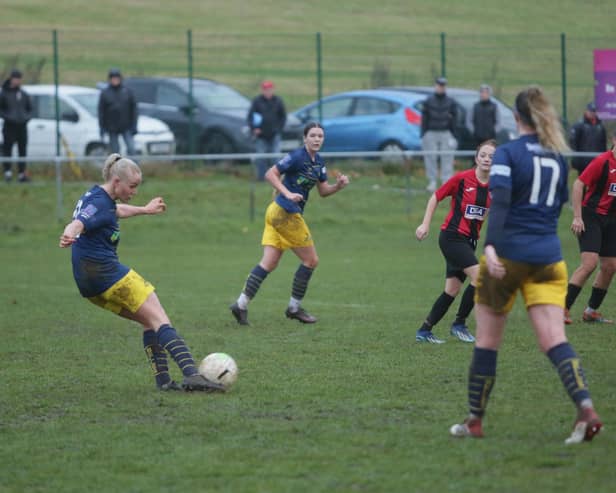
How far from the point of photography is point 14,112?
1923 cm

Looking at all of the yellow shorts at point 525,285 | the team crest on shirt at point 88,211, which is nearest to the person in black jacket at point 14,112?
the team crest on shirt at point 88,211

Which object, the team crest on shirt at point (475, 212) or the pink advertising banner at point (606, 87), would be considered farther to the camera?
the pink advertising banner at point (606, 87)

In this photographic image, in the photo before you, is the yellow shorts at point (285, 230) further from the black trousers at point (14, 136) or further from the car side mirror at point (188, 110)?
the car side mirror at point (188, 110)

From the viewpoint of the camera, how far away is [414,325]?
10.0 metres

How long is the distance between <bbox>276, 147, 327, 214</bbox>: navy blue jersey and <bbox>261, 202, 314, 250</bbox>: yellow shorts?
7 cm

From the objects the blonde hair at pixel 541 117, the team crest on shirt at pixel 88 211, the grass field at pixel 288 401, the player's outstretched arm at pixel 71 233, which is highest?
the blonde hair at pixel 541 117

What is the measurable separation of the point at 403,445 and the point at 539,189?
1.57 m

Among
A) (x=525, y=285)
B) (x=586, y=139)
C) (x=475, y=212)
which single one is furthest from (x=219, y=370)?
(x=586, y=139)

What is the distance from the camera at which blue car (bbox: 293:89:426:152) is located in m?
21.2

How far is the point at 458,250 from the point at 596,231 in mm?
1758

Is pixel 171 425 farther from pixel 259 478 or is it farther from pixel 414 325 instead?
pixel 414 325

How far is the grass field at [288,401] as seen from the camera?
17.4 ft

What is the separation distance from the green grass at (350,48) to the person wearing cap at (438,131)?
491 cm

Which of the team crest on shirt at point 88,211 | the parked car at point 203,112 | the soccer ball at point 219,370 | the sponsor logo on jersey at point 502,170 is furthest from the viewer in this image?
the parked car at point 203,112
